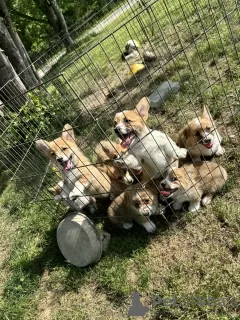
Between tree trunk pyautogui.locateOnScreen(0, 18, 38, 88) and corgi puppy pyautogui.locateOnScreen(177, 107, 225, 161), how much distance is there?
4083 millimetres

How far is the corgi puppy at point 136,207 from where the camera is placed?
3.38 m

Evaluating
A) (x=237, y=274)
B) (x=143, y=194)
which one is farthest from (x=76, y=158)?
(x=237, y=274)

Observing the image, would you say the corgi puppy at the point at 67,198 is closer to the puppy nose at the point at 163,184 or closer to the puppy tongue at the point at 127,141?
the puppy tongue at the point at 127,141

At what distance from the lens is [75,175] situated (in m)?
4.07

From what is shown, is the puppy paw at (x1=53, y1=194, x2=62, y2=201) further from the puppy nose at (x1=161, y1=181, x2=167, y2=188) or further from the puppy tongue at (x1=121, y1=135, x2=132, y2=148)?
the puppy nose at (x1=161, y1=181, x2=167, y2=188)

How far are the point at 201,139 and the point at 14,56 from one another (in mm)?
4895

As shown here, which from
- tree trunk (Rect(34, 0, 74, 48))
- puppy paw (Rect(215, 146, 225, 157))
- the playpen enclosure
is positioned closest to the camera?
puppy paw (Rect(215, 146, 225, 157))

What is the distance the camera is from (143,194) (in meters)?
3.41

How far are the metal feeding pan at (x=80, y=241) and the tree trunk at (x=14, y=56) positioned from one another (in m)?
4.14

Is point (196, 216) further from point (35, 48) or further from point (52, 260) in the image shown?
point (35, 48)

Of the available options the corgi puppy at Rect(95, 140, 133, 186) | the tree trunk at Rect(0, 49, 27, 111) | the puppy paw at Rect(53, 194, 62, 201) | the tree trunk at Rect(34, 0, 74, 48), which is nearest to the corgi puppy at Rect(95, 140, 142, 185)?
the corgi puppy at Rect(95, 140, 133, 186)

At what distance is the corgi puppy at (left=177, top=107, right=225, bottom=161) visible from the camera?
3664 millimetres

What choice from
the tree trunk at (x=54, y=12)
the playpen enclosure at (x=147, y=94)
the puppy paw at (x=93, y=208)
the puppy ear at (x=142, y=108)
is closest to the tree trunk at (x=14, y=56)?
the playpen enclosure at (x=147, y=94)

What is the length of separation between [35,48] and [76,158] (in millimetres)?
27537
